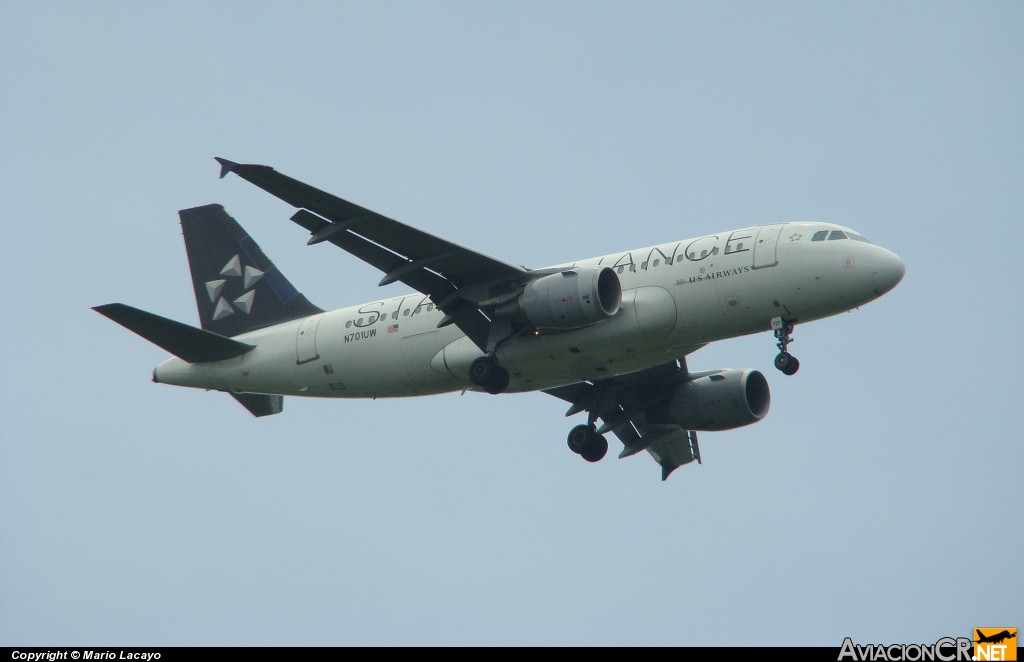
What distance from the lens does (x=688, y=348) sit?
36.0m

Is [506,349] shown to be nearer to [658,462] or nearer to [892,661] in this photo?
[658,462]

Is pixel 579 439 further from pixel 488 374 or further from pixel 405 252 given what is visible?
pixel 405 252

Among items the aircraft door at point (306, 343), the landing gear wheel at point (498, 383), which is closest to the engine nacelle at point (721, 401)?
the landing gear wheel at point (498, 383)

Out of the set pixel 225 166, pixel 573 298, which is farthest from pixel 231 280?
pixel 573 298

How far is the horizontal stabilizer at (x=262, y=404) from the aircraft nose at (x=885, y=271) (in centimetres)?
1743

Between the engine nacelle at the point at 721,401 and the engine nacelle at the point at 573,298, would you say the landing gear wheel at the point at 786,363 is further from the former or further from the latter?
the engine nacelle at the point at 721,401

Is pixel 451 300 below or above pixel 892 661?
above

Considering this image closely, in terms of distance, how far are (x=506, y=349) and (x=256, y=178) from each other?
794cm

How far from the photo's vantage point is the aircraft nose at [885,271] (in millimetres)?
34000

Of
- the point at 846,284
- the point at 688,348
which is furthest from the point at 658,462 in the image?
the point at 846,284

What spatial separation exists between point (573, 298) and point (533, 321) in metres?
1.27

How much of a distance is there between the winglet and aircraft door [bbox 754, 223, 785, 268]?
1265cm

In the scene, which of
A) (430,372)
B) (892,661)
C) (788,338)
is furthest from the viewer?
(430,372)

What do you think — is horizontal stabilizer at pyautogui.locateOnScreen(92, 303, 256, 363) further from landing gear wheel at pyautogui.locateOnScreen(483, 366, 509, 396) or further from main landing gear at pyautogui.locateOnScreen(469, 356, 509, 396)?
landing gear wheel at pyautogui.locateOnScreen(483, 366, 509, 396)
